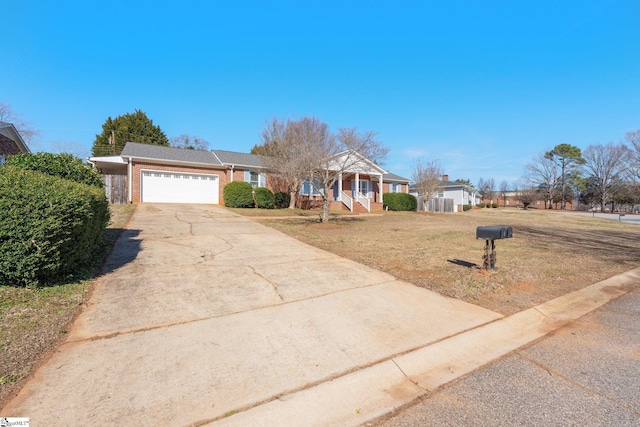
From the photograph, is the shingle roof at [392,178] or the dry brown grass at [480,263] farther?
the shingle roof at [392,178]

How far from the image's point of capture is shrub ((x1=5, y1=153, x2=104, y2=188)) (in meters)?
6.43

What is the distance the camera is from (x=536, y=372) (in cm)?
288

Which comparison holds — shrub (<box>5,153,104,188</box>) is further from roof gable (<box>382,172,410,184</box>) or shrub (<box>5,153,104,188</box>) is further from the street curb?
roof gable (<box>382,172,410,184</box>)

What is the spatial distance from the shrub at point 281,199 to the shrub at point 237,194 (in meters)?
2.33

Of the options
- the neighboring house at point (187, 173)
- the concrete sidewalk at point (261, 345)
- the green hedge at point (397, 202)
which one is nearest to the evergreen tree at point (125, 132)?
the neighboring house at point (187, 173)

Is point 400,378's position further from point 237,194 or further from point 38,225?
point 237,194

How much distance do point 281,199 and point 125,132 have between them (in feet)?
84.8

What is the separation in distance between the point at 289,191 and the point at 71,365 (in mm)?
21040

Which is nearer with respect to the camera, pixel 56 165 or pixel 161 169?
pixel 56 165

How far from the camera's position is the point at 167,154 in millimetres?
21516

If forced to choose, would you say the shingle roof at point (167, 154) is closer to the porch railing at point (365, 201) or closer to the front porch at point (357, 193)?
the front porch at point (357, 193)

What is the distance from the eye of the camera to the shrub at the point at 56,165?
643 cm

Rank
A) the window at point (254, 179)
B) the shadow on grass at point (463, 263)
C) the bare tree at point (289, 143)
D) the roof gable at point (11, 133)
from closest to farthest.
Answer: the shadow on grass at point (463, 263)
the roof gable at point (11, 133)
the bare tree at point (289, 143)
the window at point (254, 179)

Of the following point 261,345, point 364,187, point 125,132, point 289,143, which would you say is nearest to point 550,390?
point 261,345
